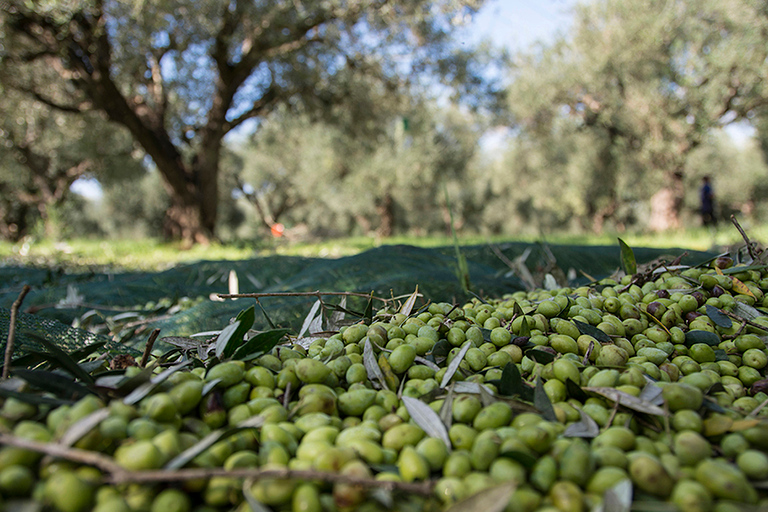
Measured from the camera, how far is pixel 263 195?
87.2 ft

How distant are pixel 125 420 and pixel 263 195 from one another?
2700 cm

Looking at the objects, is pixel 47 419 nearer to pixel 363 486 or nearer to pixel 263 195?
pixel 363 486

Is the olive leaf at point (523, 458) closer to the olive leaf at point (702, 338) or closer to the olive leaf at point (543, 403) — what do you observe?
the olive leaf at point (543, 403)

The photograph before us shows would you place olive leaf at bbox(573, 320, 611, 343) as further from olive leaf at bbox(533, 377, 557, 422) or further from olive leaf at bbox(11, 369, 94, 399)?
olive leaf at bbox(11, 369, 94, 399)

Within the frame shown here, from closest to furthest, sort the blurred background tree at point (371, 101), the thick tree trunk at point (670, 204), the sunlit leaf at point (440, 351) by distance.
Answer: the sunlit leaf at point (440, 351)
the blurred background tree at point (371, 101)
the thick tree trunk at point (670, 204)

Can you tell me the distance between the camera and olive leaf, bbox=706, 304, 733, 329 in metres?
1.25

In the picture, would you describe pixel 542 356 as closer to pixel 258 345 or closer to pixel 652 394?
pixel 652 394

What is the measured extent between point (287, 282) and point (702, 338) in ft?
7.78

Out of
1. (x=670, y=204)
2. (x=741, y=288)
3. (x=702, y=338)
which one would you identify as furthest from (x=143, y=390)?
(x=670, y=204)

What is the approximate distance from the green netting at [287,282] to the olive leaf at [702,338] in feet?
2.44

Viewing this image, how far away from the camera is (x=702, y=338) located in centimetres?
120

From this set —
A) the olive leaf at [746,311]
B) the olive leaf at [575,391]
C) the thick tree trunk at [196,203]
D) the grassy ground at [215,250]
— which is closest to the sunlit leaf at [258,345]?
the olive leaf at [575,391]

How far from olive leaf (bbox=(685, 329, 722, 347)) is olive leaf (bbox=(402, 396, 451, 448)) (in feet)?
2.71

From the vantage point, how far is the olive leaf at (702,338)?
3.93 feet
